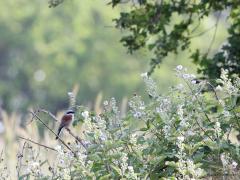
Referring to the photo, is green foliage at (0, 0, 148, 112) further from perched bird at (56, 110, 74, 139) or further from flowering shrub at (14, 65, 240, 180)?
flowering shrub at (14, 65, 240, 180)

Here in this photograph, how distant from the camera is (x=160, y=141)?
539cm

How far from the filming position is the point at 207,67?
8.97 metres

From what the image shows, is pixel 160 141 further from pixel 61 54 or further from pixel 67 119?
pixel 61 54

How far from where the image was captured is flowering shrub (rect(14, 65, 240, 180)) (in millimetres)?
5105

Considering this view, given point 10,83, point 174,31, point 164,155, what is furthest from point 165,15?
point 10,83

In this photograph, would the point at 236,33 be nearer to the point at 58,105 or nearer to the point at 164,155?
the point at 164,155

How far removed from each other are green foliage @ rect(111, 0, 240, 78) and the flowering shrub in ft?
10.2

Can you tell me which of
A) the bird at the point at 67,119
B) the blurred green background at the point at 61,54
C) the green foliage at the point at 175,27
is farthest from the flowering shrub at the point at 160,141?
the blurred green background at the point at 61,54

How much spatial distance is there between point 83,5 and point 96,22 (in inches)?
87.4

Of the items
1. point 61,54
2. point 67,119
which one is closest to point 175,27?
point 67,119

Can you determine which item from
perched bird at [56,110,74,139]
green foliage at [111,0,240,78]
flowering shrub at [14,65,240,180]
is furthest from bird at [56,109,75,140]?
green foliage at [111,0,240,78]

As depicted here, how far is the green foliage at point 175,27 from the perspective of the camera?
873 centimetres

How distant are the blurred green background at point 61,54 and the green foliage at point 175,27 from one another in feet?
143

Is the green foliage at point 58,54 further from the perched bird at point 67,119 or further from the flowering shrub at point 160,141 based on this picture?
the flowering shrub at point 160,141
